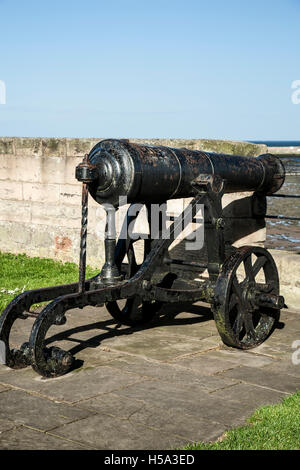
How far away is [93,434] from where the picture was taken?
11.9 ft

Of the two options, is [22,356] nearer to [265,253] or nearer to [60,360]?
[60,360]

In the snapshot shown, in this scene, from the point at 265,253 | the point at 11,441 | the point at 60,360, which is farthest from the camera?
the point at 265,253

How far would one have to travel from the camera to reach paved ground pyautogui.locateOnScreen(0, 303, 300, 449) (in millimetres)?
3643

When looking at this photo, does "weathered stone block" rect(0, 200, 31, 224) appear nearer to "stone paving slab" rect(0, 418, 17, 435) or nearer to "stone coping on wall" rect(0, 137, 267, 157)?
"stone coping on wall" rect(0, 137, 267, 157)

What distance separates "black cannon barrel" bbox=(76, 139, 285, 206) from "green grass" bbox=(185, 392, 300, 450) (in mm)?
1871

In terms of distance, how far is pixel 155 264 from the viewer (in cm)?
541

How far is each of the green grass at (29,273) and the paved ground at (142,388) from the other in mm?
1427

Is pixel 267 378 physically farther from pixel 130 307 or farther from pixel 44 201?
pixel 44 201

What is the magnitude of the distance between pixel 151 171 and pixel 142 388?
1.61 m

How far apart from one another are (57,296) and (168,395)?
121 cm

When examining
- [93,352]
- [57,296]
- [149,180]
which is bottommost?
[93,352]

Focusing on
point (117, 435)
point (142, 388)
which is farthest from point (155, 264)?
point (117, 435)

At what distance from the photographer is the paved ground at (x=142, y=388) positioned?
12.0 ft
